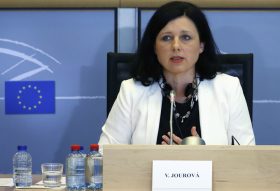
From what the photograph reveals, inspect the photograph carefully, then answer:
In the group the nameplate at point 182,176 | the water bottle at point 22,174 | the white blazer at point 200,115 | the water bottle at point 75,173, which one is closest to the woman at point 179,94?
the white blazer at point 200,115

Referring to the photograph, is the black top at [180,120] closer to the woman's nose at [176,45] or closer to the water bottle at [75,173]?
the woman's nose at [176,45]

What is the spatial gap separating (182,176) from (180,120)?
2.95ft

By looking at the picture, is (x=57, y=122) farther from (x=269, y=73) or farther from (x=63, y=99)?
(x=269, y=73)

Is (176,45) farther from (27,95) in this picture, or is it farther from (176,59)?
(27,95)

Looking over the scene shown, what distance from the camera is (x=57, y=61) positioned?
288cm

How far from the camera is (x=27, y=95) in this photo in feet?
9.46

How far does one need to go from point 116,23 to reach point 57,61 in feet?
1.48

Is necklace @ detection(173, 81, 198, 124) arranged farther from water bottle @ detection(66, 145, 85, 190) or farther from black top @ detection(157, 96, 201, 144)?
water bottle @ detection(66, 145, 85, 190)

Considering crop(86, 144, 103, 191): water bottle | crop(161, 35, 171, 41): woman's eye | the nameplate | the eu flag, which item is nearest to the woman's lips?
crop(161, 35, 171, 41): woman's eye

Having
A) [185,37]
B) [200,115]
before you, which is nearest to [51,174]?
[200,115]

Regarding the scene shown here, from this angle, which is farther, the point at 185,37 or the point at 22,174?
the point at 185,37

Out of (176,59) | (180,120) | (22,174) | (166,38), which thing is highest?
(166,38)

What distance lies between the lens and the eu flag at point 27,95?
2881 millimetres

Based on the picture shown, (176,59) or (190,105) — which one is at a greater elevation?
(176,59)
